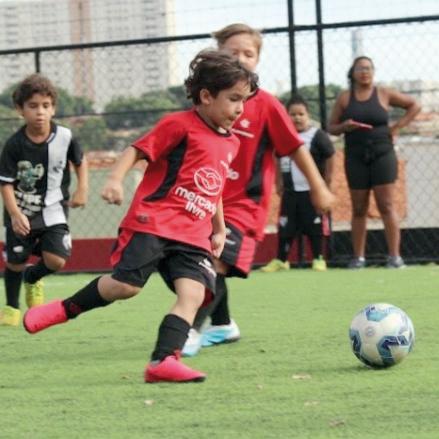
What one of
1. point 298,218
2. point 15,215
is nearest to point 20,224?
point 15,215

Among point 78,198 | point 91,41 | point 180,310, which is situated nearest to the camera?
point 180,310

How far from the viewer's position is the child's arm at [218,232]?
5949 millimetres

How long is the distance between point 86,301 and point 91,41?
871cm

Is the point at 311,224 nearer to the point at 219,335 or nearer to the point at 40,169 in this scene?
the point at 40,169

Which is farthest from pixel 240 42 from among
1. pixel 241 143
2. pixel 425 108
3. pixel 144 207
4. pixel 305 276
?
pixel 425 108

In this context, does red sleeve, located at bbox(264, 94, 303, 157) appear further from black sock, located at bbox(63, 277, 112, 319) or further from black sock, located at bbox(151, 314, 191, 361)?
black sock, located at bbox(151, 314, 191, 361)

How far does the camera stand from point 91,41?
563 inches

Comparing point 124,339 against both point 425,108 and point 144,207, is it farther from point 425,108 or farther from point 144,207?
point 425,108

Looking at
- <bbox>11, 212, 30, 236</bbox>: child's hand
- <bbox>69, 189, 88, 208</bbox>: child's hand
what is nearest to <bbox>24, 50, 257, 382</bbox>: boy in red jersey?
<bbox>11, 212, 30, 236</bbox>: child's hand

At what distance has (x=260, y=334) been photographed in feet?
23.2

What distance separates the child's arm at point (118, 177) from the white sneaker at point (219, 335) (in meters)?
1.32

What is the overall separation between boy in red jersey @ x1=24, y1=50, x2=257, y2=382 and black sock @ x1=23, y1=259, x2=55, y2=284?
8.49 ft

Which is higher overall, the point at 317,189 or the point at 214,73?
the point at 214,73

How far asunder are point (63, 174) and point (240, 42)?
95.1 inches
